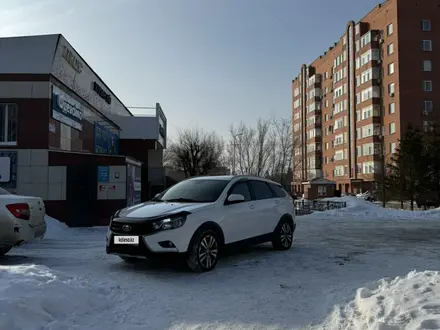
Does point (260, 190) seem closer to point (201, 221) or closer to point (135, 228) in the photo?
point (201, 221)

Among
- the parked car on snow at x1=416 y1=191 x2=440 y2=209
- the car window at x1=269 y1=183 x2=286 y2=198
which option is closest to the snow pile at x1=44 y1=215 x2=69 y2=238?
the car window at x1=269 y1=183 x2=286 y2=198

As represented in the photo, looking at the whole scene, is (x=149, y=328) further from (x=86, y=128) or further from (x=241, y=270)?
(x=86, y=128)

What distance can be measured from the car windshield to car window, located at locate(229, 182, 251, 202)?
20 cm

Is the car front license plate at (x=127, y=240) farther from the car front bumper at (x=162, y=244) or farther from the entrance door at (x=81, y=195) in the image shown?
the entrance door at (x=81, y=195)

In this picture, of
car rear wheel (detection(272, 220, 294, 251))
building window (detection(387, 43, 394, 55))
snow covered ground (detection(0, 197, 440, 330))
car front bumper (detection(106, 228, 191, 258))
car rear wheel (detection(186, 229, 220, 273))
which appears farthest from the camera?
building window (detection(387, 43, 394, 55))

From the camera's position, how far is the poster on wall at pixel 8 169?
15148 millimetres

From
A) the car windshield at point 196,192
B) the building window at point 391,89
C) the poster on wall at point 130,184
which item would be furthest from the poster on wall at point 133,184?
the building window at point 391,89

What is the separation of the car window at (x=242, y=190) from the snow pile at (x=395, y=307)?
357cm

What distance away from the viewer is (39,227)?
29.2 feet

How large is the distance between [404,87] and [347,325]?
57878 millimetres

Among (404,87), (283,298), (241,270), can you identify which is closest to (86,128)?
(241,270)

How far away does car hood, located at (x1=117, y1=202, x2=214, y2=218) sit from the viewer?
749 centimetres

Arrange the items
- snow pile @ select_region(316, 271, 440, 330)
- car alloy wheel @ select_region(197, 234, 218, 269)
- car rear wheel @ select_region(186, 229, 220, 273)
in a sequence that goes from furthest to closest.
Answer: car alloy wheel @ select_region(197, 234, 218, 269) < car rear wheel @ select_region(186, 229, 220, 273) < snow pile @ select_region(316, 271, 440, 330)

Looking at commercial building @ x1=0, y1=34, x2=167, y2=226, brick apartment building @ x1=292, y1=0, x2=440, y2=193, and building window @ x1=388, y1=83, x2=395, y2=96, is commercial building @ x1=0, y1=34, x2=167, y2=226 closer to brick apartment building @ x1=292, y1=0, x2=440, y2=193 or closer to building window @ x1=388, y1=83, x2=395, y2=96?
brick apartment building @ x1=292, y1=0, x2=440, y2=193
